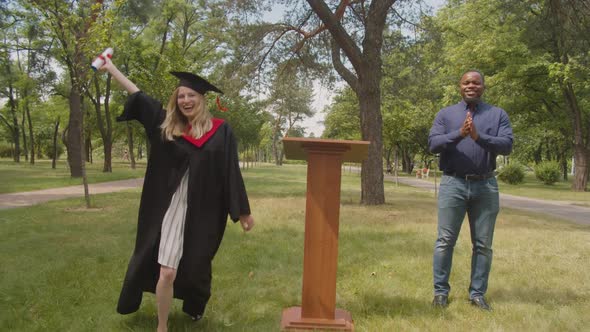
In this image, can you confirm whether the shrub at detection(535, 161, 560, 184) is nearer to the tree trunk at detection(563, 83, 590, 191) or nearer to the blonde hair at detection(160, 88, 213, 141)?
the tree trunk at detection(563, 83, 590, 191)

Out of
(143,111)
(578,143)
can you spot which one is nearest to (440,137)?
(143,111)

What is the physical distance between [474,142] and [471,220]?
711 millimetres

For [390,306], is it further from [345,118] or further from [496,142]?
[345,118]

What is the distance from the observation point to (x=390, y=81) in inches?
517

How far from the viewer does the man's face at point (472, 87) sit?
12.7ft

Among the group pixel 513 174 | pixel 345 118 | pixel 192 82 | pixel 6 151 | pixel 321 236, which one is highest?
pixel 345 118

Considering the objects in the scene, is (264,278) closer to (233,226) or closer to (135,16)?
(233,226)

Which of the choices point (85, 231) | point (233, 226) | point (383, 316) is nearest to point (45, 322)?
point (383, 316)

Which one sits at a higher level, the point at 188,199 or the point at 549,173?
the point at 188,199

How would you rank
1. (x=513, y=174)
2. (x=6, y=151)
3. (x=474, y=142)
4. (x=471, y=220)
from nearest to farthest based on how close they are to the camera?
(x=474, y=142), (x=471, y=220), (x=513, y=174), (x=6, y=151)

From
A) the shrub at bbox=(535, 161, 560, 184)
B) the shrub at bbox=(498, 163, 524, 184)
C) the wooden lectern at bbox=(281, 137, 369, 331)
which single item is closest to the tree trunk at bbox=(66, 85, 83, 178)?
the wooden lectern at bbox=(281, 137, 369, 331)

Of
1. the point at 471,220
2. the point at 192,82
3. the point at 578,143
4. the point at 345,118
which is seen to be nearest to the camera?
the point at 192,82

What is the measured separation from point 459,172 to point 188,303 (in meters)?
2.52

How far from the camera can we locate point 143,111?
320cm
